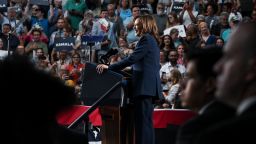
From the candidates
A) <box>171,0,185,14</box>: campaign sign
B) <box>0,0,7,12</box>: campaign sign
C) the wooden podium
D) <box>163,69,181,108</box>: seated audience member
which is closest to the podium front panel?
the wooden podium

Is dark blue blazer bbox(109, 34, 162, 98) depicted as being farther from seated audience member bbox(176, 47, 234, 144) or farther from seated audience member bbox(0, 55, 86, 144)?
seated audience member bbox(0, 55, 86, 144)

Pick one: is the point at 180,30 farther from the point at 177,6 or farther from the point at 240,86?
the point at 240,86

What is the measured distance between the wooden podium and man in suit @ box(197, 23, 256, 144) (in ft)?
22.8

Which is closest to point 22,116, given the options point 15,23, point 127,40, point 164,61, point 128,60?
point 128,60

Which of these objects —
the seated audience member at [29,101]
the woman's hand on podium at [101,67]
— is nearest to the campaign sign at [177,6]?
the woman's hand on podium at [101,67]

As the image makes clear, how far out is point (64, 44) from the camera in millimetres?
18562

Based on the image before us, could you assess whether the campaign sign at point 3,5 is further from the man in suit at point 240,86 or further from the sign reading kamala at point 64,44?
the man in suit at point 240,86

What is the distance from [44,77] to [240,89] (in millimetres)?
1305

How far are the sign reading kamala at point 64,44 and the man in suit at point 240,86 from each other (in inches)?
575

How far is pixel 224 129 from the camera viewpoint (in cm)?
346

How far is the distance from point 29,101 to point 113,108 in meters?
6.23

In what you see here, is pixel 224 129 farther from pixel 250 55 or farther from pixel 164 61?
pixel 164 61

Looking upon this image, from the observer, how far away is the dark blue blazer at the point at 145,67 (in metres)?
10.5

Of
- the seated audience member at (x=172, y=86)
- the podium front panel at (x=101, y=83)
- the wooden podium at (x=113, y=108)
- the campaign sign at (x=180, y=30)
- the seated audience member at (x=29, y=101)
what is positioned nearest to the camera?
the seated audience member at (x=29, y=101)
